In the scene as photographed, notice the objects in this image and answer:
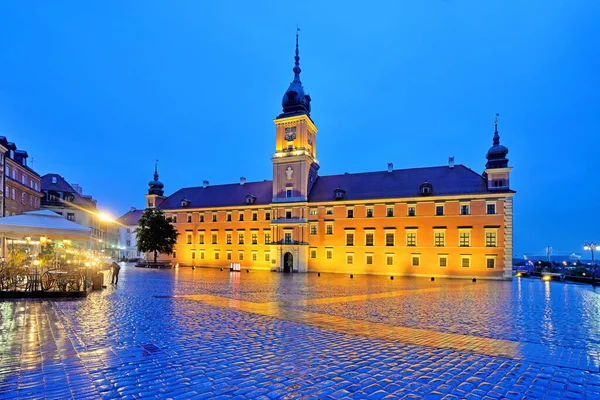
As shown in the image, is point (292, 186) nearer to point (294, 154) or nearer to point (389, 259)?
point (294, 154)

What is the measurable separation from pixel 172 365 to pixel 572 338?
1063cm

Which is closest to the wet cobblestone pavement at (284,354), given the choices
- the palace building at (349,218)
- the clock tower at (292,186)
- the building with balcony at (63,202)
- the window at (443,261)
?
the palace building at (349,218)

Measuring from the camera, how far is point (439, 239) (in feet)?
139

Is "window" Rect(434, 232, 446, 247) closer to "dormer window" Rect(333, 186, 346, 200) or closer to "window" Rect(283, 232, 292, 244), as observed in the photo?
"dormer window" Rect(333, 186, 346, 200)

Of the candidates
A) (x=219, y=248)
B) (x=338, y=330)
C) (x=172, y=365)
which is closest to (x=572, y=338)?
(x=338, y=330)

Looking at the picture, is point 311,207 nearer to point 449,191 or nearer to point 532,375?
point 449,191

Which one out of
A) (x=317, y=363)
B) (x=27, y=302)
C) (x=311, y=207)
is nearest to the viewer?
(x=317, y=363)

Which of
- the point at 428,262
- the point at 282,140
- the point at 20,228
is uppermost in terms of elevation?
the point at 282,140

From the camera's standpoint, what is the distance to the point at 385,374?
6348 mm

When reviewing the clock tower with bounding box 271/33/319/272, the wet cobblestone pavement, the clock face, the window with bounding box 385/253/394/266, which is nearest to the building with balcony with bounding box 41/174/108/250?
the clock tower with bounding box 271/33/319/272

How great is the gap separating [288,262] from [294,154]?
603 inches

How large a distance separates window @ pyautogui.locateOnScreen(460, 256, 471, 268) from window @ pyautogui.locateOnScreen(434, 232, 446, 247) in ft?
8.71

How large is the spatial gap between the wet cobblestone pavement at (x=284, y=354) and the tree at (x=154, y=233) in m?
40.8

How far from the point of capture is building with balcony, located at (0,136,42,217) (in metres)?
37.8
